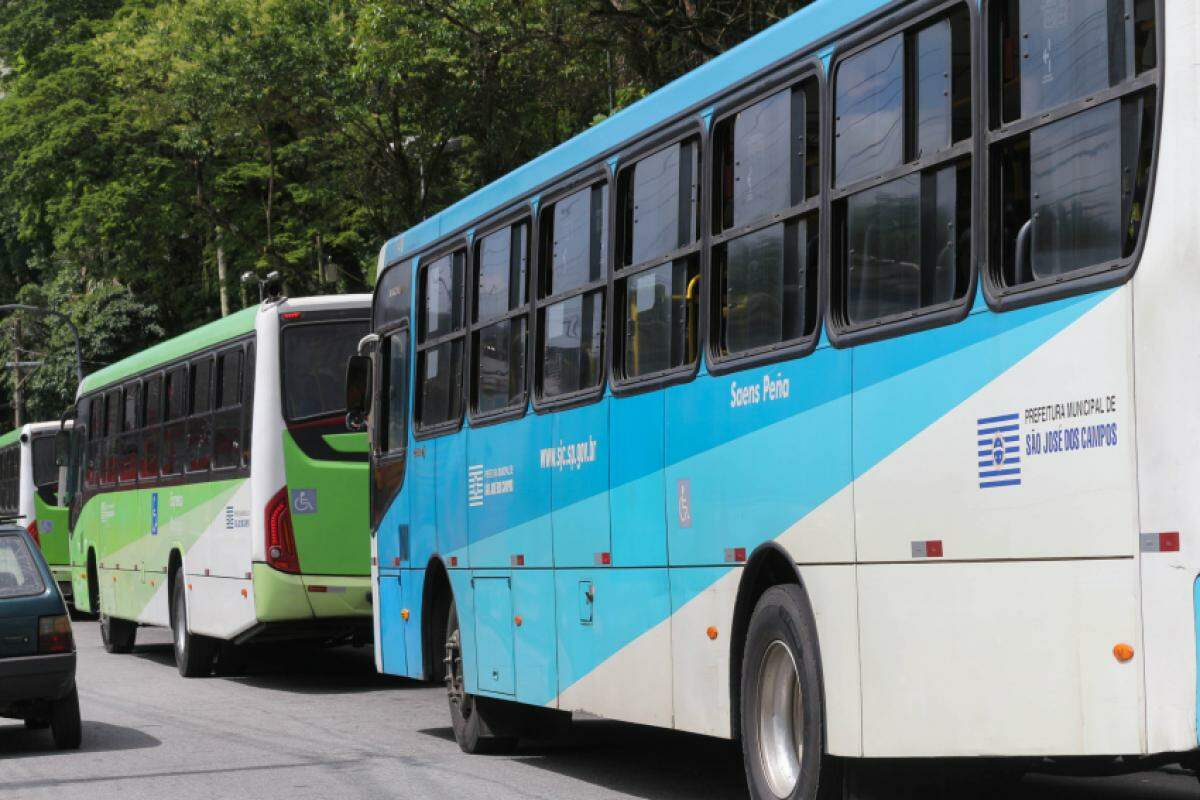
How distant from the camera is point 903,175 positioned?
7.32 meters

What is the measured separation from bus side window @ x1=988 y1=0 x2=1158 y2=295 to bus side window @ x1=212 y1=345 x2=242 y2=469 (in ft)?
41.5

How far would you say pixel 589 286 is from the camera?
34.4ft

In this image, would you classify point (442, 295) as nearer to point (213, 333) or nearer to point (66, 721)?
point (66, 721)

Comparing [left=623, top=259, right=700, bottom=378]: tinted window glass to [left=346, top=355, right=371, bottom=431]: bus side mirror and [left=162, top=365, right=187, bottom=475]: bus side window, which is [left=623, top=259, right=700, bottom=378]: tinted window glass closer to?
[left=346, top=355, right=371, bottom=431]: bus side mirror

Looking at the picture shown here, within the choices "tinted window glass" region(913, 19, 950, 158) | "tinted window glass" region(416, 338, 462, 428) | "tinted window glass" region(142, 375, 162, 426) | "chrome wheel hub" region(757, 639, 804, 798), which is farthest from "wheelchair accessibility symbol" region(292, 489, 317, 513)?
"tinted window glass" region(913, 19, 950, 158)

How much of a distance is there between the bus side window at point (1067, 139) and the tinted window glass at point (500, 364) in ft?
16.8

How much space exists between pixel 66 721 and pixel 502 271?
4.44m

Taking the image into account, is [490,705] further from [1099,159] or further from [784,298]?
[1099,159]

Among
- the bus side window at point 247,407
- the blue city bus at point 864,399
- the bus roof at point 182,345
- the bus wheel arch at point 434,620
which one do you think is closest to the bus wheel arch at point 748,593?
the blue city bus at point 864,399

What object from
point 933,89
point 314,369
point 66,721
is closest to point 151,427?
point 314,369

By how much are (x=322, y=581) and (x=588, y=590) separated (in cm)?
764

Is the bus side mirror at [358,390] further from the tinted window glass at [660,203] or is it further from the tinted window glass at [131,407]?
the tinted window glass at [131,407]

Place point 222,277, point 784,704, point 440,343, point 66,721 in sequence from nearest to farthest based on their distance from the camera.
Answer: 1. point 784,704
2. point 440,343
3. point 66,721
4. point 222,277

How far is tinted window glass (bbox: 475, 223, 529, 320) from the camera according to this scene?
38.3 ft
